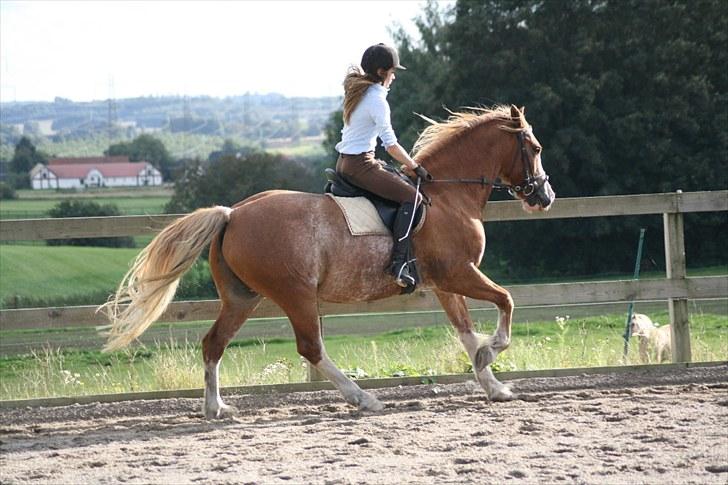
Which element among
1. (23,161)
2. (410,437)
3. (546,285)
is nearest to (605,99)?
(546,285)

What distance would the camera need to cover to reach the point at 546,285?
31.1ft

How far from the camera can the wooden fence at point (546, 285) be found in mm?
8797

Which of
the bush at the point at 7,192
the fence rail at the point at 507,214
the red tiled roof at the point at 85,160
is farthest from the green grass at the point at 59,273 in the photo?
the red tiled roof at the point at 85,160

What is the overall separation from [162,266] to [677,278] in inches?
185

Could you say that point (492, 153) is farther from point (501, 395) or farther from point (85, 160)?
point (85, 160)

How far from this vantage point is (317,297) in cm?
805

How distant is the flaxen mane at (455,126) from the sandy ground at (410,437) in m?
2.06

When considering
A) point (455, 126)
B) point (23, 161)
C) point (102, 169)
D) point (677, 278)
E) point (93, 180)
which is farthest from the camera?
point (102, 169)

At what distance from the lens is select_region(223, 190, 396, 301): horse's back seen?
7.75 m

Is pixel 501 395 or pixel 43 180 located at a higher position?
pixel 43 180

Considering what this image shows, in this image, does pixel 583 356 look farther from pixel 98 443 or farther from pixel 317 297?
pixel 98 443

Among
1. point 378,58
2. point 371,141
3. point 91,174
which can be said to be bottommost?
point 91,174

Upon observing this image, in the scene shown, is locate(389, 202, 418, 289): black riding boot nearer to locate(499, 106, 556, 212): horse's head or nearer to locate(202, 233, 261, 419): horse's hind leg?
locate(202, 233, 261, 419): horse's hind leg

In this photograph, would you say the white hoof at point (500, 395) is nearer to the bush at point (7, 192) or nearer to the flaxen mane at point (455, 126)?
the flaxen mane at point (455, 126)
